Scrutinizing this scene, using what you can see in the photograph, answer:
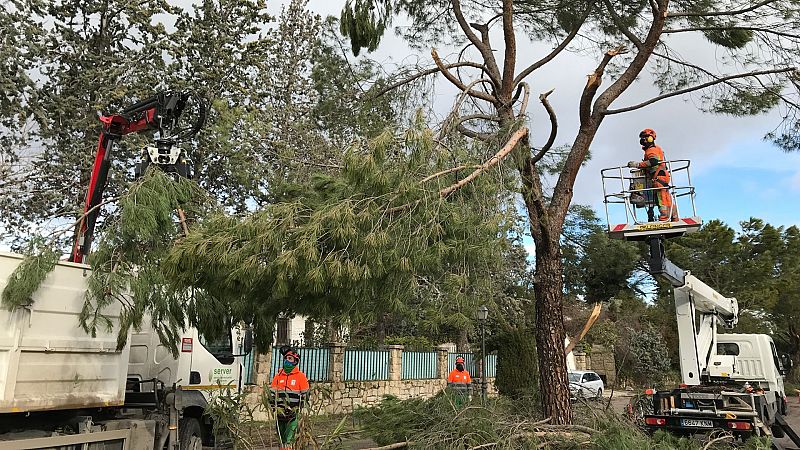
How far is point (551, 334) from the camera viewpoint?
8125 mm

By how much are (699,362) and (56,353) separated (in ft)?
28.5

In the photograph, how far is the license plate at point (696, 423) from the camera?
8.25 meters

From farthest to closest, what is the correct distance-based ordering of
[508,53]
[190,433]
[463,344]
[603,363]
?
[603,363] → [463,344] → [508,53] → [190,433]

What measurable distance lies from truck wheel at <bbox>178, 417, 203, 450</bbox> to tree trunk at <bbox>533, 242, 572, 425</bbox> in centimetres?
439

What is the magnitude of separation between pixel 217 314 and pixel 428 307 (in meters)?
2.79

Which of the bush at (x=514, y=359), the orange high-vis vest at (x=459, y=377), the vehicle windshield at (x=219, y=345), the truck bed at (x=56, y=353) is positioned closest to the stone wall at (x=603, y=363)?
the bush at (x=514, y=359)

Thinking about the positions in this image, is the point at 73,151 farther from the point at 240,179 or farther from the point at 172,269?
the point at 172,269

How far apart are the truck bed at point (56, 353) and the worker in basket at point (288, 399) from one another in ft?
5.66

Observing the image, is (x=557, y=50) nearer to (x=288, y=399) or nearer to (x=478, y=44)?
(x=478, y=44)

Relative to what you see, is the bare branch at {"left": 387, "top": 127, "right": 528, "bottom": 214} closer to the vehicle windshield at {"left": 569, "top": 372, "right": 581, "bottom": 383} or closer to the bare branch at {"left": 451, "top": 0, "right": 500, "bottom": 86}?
the bare branch at {"left": 451, "top": 0, "right": 500, "bottom": 86}

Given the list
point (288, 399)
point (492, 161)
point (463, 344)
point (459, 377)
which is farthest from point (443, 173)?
point (463, 344)

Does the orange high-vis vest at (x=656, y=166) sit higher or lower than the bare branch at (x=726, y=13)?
lower

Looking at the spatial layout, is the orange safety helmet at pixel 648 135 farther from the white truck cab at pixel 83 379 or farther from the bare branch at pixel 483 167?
the white truck cab at pixel 83 379

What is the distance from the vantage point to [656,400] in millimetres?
8906
